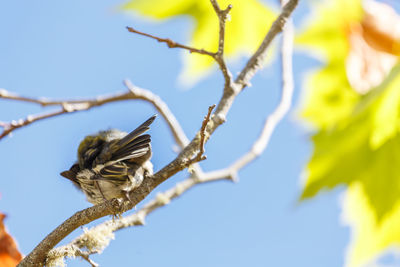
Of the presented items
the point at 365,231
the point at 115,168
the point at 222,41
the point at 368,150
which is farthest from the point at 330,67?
the point at 115,168

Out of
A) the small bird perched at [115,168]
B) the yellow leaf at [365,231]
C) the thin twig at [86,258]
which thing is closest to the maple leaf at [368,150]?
the yellow leaf at [365,231]

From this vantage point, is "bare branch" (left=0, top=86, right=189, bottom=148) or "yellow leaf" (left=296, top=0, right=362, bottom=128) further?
"yellow leaf" (left=296, top=0, right=362, bottom=128)

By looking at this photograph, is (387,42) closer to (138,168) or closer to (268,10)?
(268,10)

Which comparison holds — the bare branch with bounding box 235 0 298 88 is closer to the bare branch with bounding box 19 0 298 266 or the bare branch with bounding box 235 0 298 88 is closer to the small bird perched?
the bare branch with bounding box 19 0 298 266

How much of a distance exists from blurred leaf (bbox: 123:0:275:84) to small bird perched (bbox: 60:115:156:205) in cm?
72

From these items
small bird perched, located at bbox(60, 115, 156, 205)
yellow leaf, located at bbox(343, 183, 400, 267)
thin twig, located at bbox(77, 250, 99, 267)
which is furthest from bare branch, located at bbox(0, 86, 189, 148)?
yellow leaf, located at bbox(343, 183, 400, 267)

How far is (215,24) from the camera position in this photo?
2.06 meters

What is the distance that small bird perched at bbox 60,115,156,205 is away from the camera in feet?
3.86

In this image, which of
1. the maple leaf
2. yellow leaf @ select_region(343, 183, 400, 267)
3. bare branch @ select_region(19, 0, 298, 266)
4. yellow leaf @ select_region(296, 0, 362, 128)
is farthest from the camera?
yellow leaf @ select_region(296, 0, 362, 128)

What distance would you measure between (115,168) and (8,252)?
34 centimetres

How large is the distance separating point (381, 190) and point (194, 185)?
590 millimetres

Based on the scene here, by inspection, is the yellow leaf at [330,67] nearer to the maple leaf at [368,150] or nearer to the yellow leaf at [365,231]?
the maple leaf at [368,150]

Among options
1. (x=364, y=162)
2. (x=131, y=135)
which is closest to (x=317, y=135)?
(x=364, y=162)

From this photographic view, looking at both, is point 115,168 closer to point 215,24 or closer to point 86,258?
point 86,258
